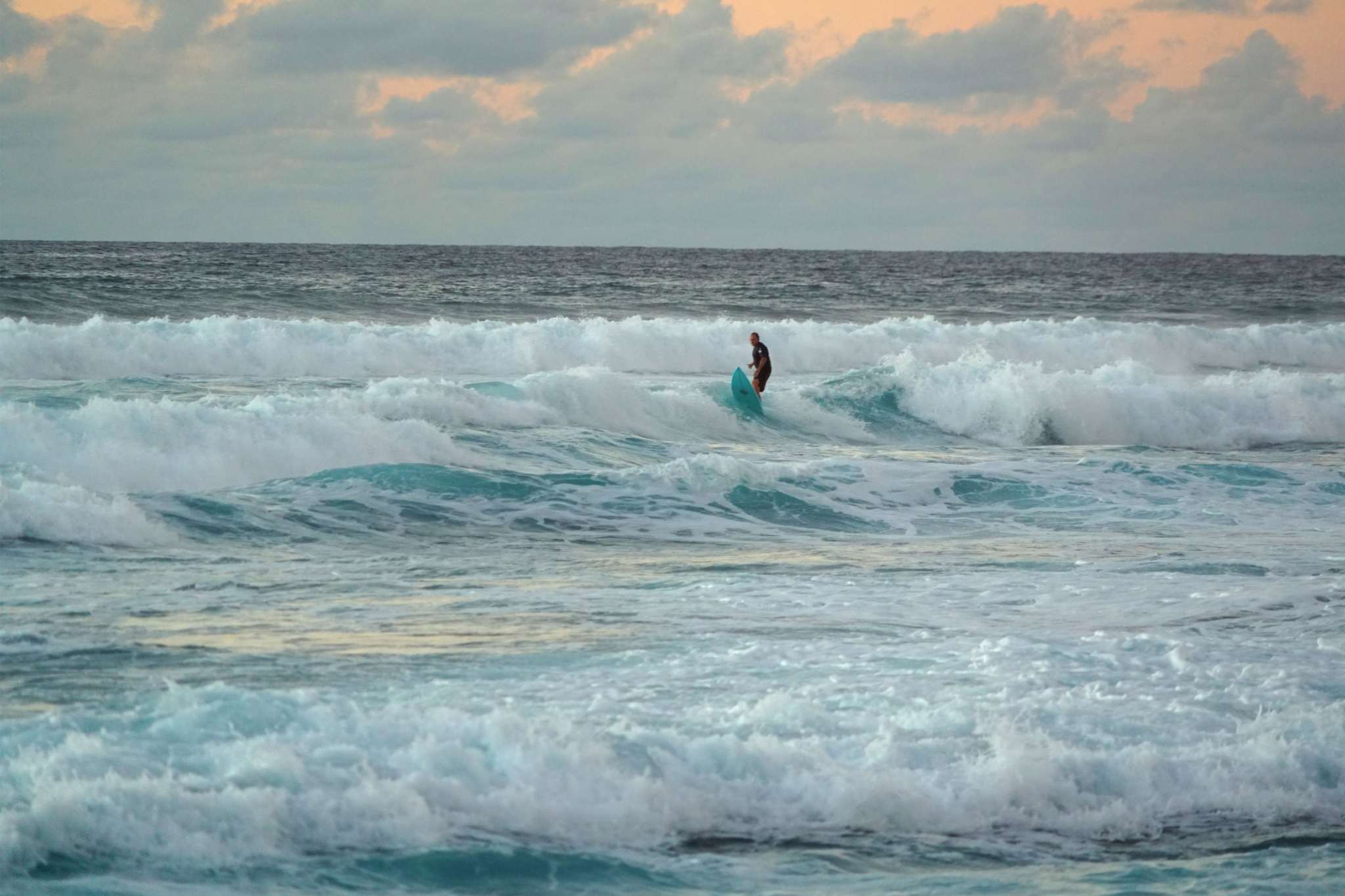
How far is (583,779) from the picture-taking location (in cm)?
521

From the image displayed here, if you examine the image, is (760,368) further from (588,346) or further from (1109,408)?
(588,346)

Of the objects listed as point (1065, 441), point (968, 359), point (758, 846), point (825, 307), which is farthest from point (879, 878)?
point (825, 307)

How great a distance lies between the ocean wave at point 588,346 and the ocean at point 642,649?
325 centimetres

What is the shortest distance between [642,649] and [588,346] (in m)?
20.6

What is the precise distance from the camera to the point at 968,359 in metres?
23.2

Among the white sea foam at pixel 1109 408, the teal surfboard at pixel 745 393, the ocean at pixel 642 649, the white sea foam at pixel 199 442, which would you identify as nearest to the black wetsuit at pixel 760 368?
the teal surfboard at pixel 745 393

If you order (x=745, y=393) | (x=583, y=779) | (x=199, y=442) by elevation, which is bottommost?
(x=583, y=779)

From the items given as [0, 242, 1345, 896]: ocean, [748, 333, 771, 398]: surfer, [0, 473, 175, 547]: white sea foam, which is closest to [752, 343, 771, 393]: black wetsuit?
[748, 333, 771, 398]: surfer

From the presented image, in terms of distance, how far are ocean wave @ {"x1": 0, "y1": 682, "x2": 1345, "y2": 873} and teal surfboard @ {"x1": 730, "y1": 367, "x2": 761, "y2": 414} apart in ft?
45.4

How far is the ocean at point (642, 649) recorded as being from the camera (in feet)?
15.8

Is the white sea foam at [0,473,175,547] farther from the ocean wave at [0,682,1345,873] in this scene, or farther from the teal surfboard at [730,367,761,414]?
the teal surfboard at [730,367,761,414]

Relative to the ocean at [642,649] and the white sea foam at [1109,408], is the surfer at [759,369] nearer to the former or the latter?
the ocean at [642,649]

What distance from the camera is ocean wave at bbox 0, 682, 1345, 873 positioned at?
15.5ft

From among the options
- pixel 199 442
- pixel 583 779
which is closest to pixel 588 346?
pixel 199 442
